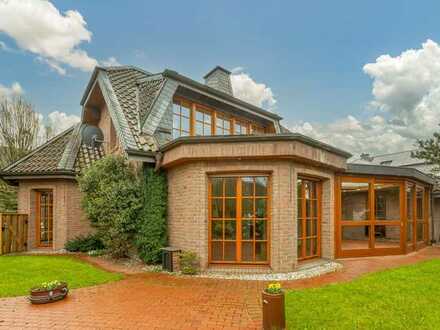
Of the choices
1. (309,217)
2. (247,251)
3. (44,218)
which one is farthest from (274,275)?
(44,218)

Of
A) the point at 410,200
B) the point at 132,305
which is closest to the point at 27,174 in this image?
the point at 132,305

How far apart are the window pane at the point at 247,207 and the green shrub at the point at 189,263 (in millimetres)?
1705

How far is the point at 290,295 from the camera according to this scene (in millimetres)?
5480

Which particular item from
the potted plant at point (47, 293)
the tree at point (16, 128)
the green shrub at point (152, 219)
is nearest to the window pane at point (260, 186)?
the green shrub at point (152, 219)

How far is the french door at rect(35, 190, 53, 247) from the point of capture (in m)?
11.9

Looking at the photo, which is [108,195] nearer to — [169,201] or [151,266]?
A: [169,201]

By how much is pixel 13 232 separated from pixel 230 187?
9183mm

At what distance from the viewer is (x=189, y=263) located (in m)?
7.38

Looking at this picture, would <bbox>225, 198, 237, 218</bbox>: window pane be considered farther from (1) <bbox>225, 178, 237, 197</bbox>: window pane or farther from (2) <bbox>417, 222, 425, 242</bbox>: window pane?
(2) <bbox>417, 222, 425, 242</bbox>: window pane

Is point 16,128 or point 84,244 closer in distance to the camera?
point 84,244

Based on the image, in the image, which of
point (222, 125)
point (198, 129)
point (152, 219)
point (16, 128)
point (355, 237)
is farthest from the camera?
point (16, 128)

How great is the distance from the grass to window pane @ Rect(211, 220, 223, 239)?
2613 mm

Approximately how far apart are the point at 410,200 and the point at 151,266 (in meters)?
10.2

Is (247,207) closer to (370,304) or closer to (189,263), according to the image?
(189,263)
